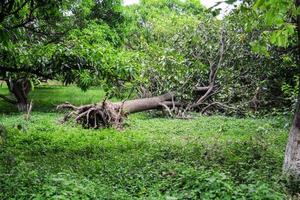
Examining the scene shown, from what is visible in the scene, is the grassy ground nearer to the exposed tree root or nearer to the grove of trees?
the exposed tree root

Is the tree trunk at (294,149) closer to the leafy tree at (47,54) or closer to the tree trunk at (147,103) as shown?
the leafy tree at (47,54)

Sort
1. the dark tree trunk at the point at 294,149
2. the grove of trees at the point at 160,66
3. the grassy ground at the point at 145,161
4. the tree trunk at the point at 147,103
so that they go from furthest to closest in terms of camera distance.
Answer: the tree trunk at the point at 147,103
the grove of trees at the point at 160,66
the dark tree trunk at the point at 294,149
the grassy ground at the point at 145,161

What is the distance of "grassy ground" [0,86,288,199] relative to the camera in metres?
5.42

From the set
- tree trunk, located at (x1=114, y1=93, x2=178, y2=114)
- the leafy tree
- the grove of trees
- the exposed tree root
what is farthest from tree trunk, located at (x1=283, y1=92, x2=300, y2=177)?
tree trunk, located at (x1=114, y1=93, x2=178, y2=114)

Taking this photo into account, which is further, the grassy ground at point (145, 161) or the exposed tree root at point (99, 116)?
the exposed tree root at point (99, 116)

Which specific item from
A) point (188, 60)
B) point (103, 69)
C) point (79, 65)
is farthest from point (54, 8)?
point (188, 60)

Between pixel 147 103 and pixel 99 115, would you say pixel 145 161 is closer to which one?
pixel 99 115

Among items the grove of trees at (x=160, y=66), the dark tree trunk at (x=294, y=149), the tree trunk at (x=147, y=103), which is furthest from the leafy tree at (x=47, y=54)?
the tree trunk at (x=147, y=103)

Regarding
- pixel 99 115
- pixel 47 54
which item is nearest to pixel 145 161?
pixel 47 54

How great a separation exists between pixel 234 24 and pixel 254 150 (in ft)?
27.6

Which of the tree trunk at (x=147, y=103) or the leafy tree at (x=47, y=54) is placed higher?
the leafy tree at (x=47, y=54)

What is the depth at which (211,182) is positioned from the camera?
18.0 feet

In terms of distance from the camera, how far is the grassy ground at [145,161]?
5.42 meters

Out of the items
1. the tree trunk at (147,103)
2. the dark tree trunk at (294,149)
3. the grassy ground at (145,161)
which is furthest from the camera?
the tree trunk at (147,103)
